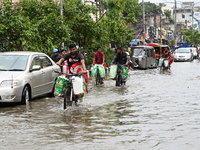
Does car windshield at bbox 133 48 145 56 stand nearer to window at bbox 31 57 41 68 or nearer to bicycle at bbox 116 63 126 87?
bicycle at bbox 116 63 126 87

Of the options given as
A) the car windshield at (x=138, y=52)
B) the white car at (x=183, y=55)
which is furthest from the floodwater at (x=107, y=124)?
the white car at (x=183, y=55)

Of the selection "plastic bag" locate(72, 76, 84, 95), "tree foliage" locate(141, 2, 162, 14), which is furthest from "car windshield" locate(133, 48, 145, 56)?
"tree foliage" locate(141, 2, 162, 14)

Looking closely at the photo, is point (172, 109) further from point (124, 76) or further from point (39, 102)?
point (124, 76)

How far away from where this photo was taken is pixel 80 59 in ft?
39.2

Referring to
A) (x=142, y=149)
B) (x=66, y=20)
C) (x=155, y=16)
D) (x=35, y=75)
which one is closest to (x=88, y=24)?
(x=66, y=20)

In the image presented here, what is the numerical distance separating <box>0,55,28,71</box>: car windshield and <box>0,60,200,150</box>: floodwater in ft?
3.71

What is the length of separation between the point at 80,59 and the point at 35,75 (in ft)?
6.86

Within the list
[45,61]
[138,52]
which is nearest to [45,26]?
[45,61]

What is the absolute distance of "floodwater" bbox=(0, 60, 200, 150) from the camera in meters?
7.11

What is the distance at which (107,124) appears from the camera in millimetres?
9102

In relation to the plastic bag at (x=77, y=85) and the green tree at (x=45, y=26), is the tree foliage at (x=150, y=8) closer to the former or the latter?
the green tree at (x=45, y=26)

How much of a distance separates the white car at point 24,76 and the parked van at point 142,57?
2054 cm

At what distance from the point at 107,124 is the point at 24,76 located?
4.34 metres

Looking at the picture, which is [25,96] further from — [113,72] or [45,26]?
[45,26]
